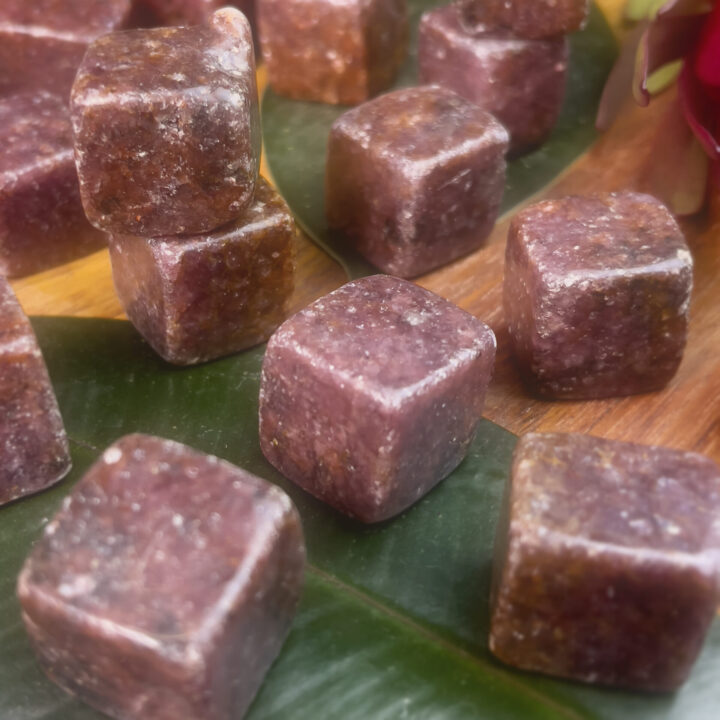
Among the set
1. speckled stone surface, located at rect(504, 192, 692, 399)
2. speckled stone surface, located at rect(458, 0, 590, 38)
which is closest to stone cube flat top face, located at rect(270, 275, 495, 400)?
speckled stone surface, located at rect(504, 192, 692, 399)

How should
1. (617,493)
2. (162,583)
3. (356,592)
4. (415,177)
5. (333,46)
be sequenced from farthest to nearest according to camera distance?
1. (333,46)
2. (415,177)
3. (356,592)
4. (617,493)
5. (162,583)

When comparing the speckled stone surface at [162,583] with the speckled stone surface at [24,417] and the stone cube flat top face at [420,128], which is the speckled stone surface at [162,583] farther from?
the stone cube flat top face at [420,128]

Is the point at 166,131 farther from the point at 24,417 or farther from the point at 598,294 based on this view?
the point at 598,294

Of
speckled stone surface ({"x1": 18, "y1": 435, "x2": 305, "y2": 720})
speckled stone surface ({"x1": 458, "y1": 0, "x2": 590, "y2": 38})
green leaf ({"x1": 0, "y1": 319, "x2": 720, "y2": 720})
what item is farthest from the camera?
speckled stone surface ({"x1": 458, "y1": 0, "x2": 590, "y2": 38})

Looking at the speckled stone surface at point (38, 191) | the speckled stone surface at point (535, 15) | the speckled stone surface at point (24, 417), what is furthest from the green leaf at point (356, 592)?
the speckled stone surface at point (535, 15)

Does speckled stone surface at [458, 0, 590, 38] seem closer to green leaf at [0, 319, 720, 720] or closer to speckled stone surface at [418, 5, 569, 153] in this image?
speckled stone surface at [418, 5, 569, 153]

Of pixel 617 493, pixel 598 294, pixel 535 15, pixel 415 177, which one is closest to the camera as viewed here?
pixel 617 493

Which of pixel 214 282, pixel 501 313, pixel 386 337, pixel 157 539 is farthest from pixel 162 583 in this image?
pixel 501 313
